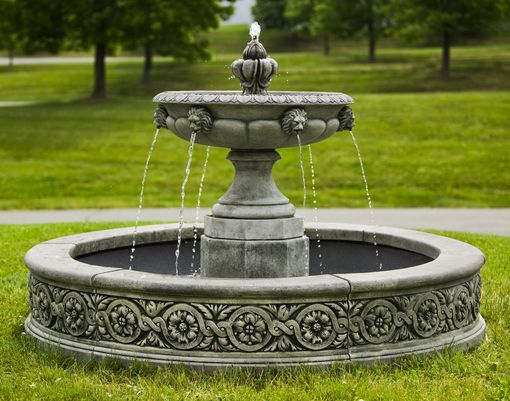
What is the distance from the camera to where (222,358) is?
237 inches

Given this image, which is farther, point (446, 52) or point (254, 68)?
point (446, 52)

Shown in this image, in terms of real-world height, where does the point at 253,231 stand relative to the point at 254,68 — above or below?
below

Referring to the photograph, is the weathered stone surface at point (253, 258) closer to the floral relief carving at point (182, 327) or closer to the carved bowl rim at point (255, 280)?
the carved bowl rim at point (255, 280)

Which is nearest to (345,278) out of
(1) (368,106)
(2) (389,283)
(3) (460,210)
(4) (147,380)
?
(2) (389,283)

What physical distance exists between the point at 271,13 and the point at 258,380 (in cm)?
7944

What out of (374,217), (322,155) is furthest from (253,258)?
(322,155)

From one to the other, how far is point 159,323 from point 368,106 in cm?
2414

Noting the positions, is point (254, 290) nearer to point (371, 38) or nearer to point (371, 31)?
point (371, 38)

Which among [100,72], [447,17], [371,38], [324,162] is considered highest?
[447,17]

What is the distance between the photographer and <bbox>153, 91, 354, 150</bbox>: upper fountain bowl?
6820mm

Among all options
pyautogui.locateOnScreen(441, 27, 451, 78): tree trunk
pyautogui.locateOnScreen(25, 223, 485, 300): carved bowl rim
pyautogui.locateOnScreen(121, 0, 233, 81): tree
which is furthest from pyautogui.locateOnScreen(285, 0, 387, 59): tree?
pyautogui.locateOnScreen(25, 223, 485, 300): carved bowl rim

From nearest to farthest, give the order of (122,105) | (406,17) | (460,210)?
(460,210)
(122,105)
(406,17)

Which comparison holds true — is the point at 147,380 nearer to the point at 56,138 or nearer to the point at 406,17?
the point at 56,138

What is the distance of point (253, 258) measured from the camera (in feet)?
24.4
